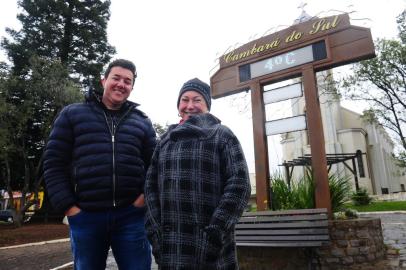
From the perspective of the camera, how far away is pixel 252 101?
6.77 metres

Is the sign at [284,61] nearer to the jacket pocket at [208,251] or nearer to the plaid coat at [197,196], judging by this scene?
the plaid coat at [197,196]

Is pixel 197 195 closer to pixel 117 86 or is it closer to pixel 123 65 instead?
pixel 117 86

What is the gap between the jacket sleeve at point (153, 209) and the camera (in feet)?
7.44

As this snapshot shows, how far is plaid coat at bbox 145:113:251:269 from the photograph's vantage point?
7.00 ft

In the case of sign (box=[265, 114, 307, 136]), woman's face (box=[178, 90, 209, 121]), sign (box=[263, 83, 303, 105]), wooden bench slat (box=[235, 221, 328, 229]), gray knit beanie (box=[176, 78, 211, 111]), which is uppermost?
sign (box=[263, 83, 303, 105])

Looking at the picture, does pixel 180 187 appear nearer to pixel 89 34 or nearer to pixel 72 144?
pixel 72 144

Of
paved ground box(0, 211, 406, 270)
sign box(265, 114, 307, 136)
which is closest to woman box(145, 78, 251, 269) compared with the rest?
paved ground box(0, 211, 406, 270)

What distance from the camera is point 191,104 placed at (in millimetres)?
2619

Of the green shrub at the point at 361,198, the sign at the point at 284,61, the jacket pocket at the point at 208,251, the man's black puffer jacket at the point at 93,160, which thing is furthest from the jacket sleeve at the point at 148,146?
the green shrub at the point at 361,198

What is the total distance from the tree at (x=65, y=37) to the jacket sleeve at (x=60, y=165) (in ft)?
64.8

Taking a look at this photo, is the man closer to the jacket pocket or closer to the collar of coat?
the collar of coat

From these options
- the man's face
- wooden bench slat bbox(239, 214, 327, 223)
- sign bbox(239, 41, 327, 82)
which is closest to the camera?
the man's face

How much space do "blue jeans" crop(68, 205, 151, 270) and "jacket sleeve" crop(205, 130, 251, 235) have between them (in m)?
0.70

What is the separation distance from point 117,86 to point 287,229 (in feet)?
11.0
